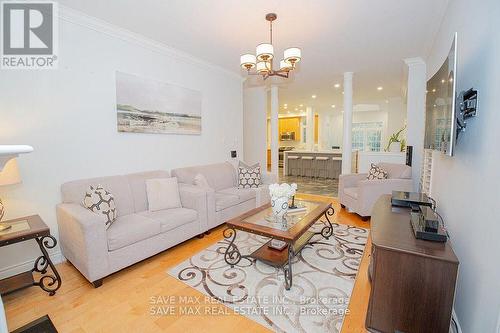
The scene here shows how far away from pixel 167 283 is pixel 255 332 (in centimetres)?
96

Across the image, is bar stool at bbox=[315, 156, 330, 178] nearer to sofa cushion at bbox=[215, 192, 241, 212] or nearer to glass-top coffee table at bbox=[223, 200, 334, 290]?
sofa cushion at bbox=[215, 192, 241, 212]

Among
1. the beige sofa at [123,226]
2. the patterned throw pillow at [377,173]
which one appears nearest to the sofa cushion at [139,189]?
the beige sofa at [123,226]

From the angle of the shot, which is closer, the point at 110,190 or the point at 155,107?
the point at 110,190

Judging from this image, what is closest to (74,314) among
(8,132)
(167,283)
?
(167,283)

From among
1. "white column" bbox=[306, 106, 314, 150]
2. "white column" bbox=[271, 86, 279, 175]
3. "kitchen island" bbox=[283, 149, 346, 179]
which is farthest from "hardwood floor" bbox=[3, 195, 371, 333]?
"white column" bbox=[306, 106, 314, 150]

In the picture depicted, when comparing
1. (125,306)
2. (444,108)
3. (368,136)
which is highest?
(368,136)

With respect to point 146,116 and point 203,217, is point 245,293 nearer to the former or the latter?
Result: point 203,217

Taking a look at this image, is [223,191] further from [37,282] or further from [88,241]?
[37,282]

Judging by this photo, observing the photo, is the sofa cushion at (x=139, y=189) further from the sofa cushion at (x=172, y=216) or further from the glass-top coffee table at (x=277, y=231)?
the glass-top coffee table at (x=277, y=231)

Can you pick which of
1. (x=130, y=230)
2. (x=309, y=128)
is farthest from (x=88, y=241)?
(x=309, y=128)

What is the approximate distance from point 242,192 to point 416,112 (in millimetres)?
3405

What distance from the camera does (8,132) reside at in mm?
2189

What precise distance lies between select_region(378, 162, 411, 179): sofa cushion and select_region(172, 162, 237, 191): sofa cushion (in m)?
2.67

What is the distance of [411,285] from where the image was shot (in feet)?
4.56
